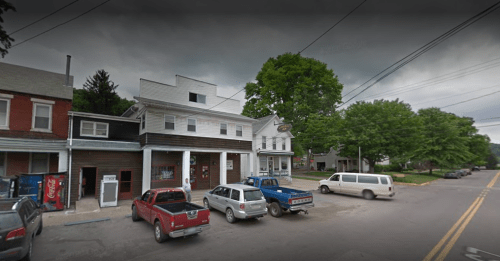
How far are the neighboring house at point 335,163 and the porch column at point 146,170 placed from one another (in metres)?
35.5

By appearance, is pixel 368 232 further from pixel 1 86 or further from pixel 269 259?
pixel 1 86

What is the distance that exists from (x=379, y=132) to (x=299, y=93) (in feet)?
42.3

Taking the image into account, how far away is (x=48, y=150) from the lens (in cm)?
1388

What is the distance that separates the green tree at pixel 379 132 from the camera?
28.1 meters

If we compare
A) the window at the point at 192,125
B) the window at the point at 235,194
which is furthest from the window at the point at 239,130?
the window at the point at 235,194

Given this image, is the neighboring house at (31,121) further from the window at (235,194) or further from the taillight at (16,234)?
the window at (235,194)

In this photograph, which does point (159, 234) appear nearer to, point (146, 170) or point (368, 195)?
point (146, 170)

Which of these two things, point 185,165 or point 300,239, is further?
point 185,165

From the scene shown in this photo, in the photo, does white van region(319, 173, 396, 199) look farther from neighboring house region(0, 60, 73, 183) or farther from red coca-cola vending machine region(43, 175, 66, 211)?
neighboring house region(0, 60, 73, 183)

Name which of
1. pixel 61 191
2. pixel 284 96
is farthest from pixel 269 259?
pixel 284 96

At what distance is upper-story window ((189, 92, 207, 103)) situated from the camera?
20516 millimetres

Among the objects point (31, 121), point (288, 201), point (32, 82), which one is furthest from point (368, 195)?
point (32, 82)

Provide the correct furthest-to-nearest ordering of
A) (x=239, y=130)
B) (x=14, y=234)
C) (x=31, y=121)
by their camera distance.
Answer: (x=239, y=130), (x=31, y=121), (x=14, y=234)

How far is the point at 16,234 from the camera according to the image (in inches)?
222
